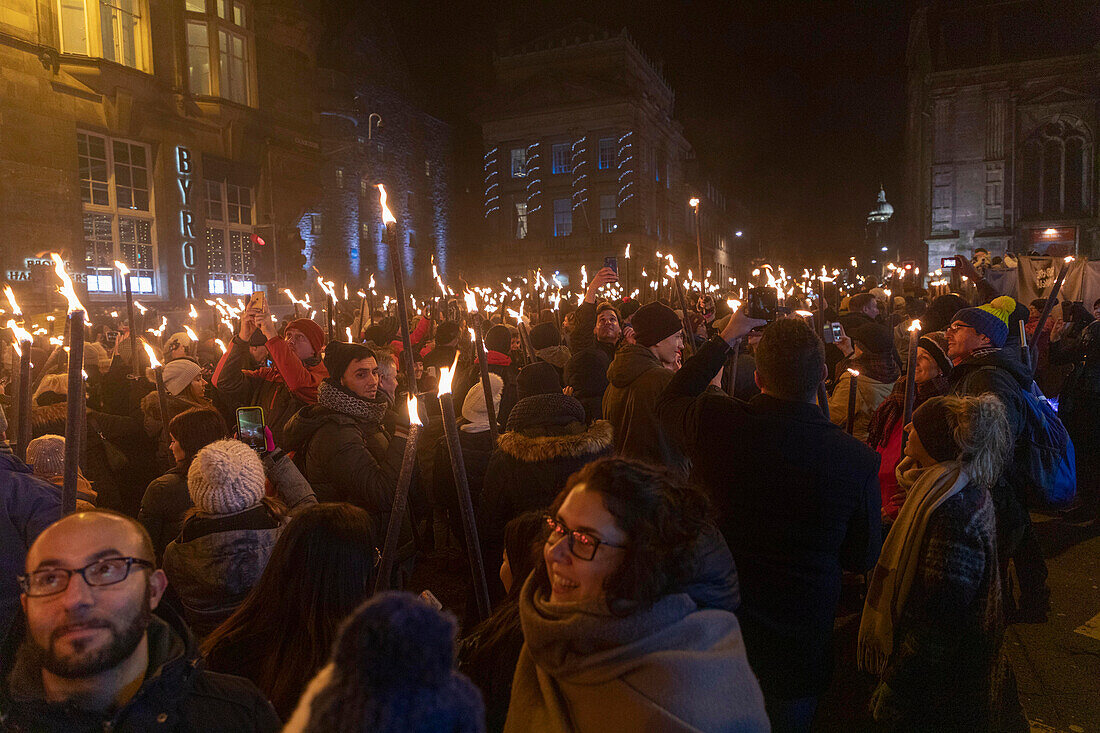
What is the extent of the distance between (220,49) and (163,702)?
17.1m

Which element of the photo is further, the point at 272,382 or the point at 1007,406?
the point at 272,382

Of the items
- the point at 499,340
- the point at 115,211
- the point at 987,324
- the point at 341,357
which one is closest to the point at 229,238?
the point at 115,211

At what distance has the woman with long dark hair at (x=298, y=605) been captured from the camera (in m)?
2.13

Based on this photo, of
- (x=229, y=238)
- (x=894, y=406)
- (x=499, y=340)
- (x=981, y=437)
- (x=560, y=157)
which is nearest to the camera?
(x=981, y=437)

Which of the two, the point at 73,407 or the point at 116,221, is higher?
the point at 116,221

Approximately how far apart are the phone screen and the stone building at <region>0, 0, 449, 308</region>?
35.6 ft

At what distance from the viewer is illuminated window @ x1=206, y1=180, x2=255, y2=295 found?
15906 millimetres

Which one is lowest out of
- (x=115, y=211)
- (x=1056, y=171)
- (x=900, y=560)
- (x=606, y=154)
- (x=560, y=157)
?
(x=900, y=560)

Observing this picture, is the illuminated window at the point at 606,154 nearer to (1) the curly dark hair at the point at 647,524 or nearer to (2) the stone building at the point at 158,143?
(2) the stone building at the point at 158,143

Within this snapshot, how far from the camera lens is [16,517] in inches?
102

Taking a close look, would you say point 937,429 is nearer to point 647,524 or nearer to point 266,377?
point 647,524

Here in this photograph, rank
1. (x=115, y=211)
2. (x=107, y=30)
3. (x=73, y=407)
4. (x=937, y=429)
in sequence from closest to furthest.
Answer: (x=73, y=407) → (x=937, y=429) → (x=107, y=30) → (x=115, y=211)

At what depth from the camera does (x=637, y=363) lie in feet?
13.0

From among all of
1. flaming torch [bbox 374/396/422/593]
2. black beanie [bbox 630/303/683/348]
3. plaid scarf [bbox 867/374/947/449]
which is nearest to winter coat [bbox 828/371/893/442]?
plaid scarf [bbox 867/374/947/449]
